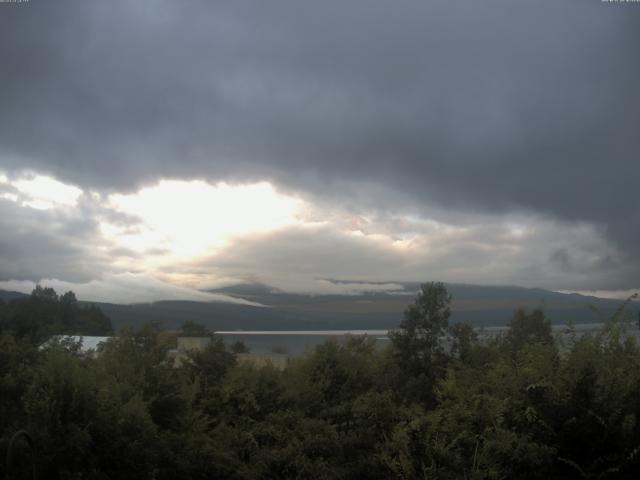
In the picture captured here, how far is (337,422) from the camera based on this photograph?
15.4 metres

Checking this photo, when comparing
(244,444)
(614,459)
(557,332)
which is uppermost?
(557,332)

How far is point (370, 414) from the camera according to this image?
12617 mm

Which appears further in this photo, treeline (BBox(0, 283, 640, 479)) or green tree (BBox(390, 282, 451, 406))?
green tree (BBox(390, 282, 451, 406))

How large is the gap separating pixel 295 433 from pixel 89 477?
5.12m

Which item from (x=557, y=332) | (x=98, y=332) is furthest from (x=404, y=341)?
(x=98, y=332)

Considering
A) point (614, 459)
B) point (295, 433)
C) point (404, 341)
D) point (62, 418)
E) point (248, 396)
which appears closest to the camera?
point (614, 459)

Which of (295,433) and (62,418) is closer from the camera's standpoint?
(62,418)

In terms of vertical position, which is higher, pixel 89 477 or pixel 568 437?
pixel 568 437

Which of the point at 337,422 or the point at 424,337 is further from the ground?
the point at 424,337

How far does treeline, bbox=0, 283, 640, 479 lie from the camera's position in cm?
928

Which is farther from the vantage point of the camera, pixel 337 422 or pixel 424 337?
pixel 424 337

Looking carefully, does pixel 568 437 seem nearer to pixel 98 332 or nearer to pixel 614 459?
pixel 614 459

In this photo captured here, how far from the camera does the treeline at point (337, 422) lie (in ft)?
30.5

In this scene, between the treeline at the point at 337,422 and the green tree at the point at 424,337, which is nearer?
the treeline at the point at 337,422
